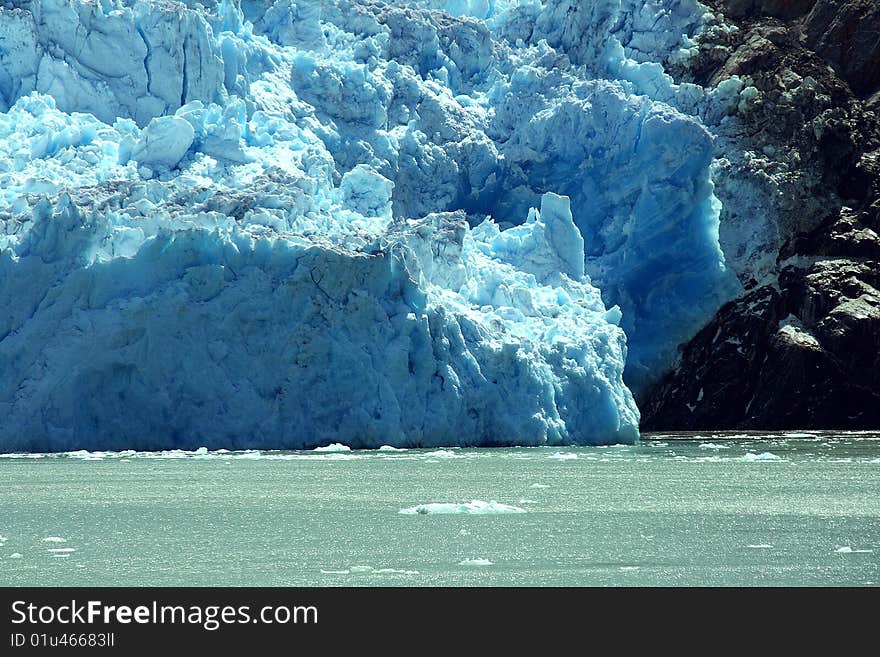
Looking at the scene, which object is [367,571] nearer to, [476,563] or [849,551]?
[476,563]

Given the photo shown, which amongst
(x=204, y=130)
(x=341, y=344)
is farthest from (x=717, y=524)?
(x=204, y=130)

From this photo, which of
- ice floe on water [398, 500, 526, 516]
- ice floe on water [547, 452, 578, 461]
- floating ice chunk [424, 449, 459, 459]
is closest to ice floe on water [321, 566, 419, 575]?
ice floe on water [398, 500, 526, 516]

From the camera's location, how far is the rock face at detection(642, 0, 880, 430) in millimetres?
30969

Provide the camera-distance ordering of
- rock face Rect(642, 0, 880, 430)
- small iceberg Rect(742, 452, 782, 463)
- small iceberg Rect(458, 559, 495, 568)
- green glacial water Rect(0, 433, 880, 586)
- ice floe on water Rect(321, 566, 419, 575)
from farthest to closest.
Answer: rock face Rect(642, 0, 880, 430) → small iceberg Rect(742, 452, 782, 463) → small iceberg Rect(458, 559, 495, 568) → green glacial water Rect(0, 433, 880, 586) → ice floe on water Rect(321, 566, 419, 575)

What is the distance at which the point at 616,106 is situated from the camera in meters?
29.1

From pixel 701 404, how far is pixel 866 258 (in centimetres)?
491

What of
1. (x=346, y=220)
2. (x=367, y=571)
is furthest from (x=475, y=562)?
(x=346, y=220)

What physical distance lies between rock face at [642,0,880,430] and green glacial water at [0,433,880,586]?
861 centimetres

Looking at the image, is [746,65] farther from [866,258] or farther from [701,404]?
[701,404]

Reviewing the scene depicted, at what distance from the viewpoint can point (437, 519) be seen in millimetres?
13820

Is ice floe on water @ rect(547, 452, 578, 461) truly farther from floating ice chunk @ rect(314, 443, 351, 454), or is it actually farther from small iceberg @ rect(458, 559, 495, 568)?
small iceberg @ rect(458, 559, 495, 568)

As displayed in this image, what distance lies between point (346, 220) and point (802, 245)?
39.1 feet

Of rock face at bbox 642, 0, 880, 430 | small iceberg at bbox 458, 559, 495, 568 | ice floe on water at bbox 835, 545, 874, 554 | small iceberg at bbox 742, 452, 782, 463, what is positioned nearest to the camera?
small iceberg at bbox 458, 559, 495, 568
